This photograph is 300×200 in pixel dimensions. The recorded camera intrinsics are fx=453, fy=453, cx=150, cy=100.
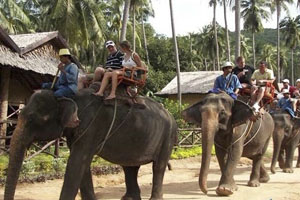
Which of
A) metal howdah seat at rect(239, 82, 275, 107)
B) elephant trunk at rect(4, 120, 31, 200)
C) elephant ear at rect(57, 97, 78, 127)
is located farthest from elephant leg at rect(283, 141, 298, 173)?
elephant trunk at rect(4, 120, 31, 200)

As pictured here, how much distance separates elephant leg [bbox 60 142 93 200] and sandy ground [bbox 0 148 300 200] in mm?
2668

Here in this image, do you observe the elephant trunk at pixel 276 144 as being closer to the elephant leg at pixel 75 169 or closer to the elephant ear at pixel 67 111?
the elephant leg at pixel 75 169

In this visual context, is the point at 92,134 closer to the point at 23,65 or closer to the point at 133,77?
the point at 133,77

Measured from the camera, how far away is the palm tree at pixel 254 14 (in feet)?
151

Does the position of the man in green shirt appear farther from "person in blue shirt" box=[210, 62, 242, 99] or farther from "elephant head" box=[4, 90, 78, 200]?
"elephant head" box=[4, 90, 78, 200]

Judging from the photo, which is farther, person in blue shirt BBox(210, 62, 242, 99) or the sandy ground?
person in blue shirt BBox(210, 62, 242, 99)

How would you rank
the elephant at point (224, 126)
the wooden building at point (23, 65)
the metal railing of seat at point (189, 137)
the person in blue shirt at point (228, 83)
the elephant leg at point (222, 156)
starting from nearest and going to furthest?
the elephant at point (224, 126) → the person in blue shirt at point (228, 83) → the elephant leg at point (222, 156) → the wooden building at point (23, 65) → the metal railing of seat at point (189, 137)

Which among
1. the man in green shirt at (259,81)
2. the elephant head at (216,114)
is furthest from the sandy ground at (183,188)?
the man in green shirt at (259,81)

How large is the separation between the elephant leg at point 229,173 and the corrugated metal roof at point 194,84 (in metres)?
22.4

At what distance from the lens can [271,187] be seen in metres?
9.84

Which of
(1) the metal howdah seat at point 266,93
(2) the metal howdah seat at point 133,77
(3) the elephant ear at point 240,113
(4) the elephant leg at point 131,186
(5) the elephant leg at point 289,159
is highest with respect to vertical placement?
(2) the metal howdah seat at point 133,77

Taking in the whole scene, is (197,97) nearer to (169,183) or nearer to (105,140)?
(169,183)

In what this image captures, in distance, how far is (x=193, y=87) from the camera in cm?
3272

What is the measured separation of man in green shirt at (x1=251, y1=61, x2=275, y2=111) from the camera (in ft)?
30.9
